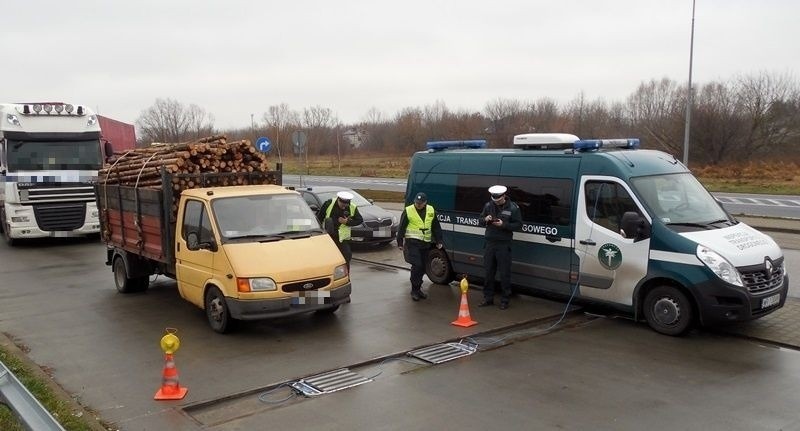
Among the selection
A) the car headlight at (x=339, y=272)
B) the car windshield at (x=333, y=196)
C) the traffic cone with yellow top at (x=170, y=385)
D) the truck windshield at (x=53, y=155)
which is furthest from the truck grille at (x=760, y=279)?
the truck windshield at (x=53, y=155)

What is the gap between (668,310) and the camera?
783cm

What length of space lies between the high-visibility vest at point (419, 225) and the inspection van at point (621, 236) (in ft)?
2.98

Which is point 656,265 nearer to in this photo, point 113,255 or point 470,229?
point 470,229

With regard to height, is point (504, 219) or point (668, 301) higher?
point (504, 219)

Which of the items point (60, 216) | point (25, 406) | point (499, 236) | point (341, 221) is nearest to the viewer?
point (25, 406)

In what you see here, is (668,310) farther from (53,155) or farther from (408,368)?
(53,155)

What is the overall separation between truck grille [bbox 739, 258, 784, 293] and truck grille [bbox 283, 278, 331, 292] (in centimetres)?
492

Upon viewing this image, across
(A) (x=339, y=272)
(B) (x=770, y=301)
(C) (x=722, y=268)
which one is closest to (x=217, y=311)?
(A) (x=339, y=272)

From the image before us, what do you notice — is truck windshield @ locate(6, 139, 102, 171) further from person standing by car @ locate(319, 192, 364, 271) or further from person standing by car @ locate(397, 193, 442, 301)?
person standing by car @ locate(397, 193, 442, 301)

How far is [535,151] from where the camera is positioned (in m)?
9.62

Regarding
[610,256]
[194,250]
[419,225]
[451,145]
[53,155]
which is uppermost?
[451,145]

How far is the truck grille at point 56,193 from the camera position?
1596 cm

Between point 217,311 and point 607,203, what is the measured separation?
5.23 meters

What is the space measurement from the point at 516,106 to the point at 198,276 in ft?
195
